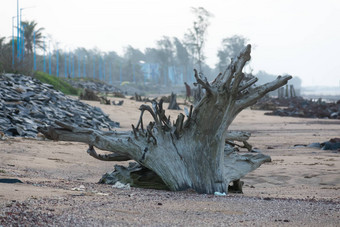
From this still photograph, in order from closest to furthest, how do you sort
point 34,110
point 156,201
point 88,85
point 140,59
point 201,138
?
point 156,201 < point 201,138 < point 34,110 < point 88,85 < point 140,59

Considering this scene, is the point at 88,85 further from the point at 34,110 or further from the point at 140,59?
the point at 140,59

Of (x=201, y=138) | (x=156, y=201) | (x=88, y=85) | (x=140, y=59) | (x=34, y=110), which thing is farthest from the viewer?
(x=140, y=59)

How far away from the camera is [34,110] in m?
12.1

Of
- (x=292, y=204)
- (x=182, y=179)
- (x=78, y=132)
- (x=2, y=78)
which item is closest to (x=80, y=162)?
(x=78, y=132)

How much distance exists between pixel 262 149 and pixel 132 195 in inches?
236

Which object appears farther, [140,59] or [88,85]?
[140,59]

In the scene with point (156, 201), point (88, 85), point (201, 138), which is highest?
point (88, 85)

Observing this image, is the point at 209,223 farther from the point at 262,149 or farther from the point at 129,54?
the point at 129,54

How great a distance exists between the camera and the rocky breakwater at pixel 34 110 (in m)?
10.3

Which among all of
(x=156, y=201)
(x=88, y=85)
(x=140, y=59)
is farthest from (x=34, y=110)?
(x=140, y=59)

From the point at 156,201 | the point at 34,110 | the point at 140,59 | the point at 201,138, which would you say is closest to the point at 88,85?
the point at 34,110

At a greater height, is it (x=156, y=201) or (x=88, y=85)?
(x=88, y=85)

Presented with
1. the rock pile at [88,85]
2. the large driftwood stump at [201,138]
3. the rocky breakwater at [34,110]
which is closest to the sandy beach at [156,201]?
the large driftwood stump at [201,138]

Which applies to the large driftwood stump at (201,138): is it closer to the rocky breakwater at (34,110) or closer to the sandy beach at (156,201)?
the sandy beach at (156,201)
